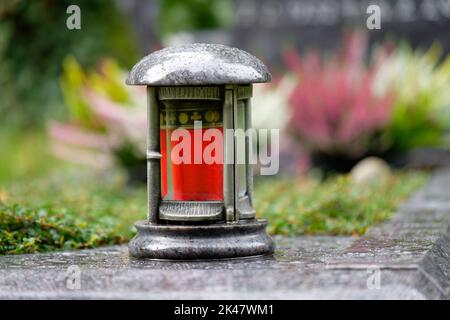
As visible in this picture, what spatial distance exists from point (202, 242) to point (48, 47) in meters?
10.5

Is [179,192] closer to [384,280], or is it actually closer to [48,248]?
[48,248]

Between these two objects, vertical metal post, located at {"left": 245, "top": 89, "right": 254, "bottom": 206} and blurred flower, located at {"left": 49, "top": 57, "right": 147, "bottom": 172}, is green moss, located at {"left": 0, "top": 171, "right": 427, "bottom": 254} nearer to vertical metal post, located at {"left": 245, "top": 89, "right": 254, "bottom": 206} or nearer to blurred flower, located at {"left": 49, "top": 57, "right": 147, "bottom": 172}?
blurred flower, located at {"left": 49, "top": 57, "right": 147, "bottom": 172}

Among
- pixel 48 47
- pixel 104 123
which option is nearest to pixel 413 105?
pixel 104 123

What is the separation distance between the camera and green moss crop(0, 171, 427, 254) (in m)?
5.04

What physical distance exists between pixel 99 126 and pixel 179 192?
5391mm

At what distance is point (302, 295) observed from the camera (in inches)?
142

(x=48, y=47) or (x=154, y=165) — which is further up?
(x=48, y=47)

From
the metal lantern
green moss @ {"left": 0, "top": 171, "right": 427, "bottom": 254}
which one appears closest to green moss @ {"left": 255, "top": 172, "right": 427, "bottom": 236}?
green moss @ {"left": 0, "top": 171, "right": 427, "bottom": 254}

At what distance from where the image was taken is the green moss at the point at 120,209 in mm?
5035

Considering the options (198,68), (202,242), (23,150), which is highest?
(198,68)

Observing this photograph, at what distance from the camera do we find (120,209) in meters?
7.11

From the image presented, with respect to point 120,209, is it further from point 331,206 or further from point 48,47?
point 48,47

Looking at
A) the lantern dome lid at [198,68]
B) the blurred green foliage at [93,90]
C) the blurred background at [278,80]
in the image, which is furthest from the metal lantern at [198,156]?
the blurred green foliage at [93,90]

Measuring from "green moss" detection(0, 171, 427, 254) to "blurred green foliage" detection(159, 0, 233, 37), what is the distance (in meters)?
12.7
